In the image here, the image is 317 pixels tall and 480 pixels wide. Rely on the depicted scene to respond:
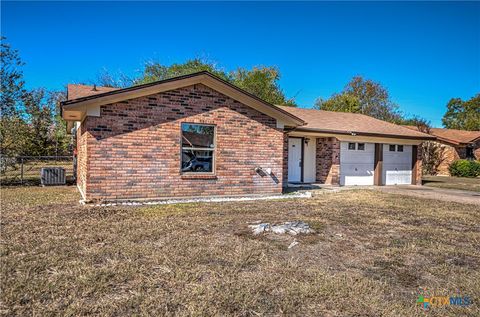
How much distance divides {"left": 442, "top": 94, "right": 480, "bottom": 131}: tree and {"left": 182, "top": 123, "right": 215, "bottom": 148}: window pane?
58.5 meters

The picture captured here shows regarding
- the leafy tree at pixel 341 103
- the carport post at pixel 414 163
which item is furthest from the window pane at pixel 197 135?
the leafy tree at pixel 341 103

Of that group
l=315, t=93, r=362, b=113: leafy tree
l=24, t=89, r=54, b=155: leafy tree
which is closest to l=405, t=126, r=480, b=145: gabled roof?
l=315, t=93, r=362, b=113: leafy tree

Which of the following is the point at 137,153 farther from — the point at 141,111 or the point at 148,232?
the point at 148,232

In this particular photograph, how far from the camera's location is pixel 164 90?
30.5 ft

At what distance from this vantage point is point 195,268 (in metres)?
3.97

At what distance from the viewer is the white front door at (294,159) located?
577 inches

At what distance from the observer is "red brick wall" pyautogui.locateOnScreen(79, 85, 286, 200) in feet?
28.4

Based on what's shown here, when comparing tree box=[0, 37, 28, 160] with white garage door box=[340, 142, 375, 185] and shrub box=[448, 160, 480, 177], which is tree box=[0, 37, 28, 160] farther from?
shrub box=[448, 160, 480, 177]

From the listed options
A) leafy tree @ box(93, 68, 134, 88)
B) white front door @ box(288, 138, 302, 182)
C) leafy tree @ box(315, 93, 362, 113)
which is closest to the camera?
white front door @ box(288, 138, 302, 182)

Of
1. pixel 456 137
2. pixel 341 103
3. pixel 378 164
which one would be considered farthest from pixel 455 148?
pixel 378 164

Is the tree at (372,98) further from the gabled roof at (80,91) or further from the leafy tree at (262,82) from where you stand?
the gabled roof at (80,91)

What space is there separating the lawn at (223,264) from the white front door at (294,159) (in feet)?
24.3

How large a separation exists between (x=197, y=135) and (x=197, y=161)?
2.65 ft

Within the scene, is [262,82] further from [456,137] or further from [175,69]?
[456,137]
